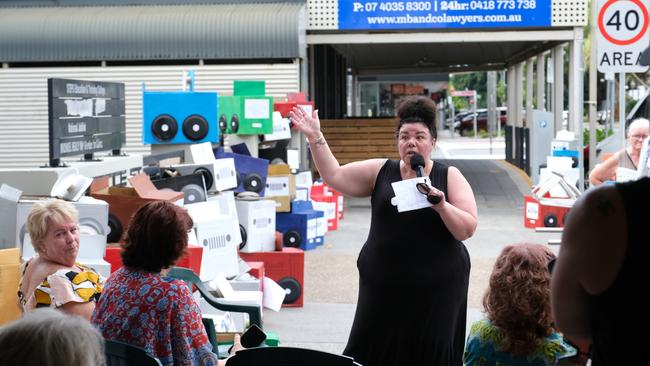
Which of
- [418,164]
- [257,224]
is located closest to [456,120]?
[257,224]

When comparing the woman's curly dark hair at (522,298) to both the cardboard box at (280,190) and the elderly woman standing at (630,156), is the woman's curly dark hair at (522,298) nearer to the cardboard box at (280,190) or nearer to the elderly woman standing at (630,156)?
the elderly woman standing at (630,156)

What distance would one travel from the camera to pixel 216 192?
845cm

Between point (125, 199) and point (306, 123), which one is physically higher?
point (306, 123)

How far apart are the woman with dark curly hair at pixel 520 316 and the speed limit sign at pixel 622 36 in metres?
6.79

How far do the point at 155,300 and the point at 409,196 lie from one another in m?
1.11

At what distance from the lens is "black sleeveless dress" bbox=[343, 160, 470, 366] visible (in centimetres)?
399

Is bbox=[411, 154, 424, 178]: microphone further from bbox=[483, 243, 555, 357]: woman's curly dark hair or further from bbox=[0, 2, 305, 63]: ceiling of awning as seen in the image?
Answer: bbox=[0, 2, 305, 63]: ceiling of awning

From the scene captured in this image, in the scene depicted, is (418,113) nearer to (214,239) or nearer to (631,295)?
(631,295)

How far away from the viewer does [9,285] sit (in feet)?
15.6

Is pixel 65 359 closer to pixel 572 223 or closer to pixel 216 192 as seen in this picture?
pixel 572 223

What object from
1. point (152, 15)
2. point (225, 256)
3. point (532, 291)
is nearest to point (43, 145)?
point (152, 15)

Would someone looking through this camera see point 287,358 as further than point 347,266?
No

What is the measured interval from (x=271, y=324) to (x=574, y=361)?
18.0ft

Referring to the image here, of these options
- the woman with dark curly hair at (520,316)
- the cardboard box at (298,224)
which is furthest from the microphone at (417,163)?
the cardboard box at (298,224)
